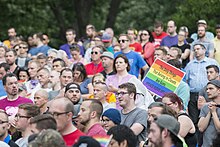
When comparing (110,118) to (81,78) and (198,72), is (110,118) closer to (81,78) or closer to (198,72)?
(81,78)

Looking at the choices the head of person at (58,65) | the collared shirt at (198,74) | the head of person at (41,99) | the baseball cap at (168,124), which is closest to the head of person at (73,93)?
the head of person at (41,99)

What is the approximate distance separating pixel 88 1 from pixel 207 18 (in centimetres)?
1004

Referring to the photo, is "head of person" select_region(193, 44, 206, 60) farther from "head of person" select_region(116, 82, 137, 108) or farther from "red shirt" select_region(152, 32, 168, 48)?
"head of person" select_region(116, 82, 137, 108)

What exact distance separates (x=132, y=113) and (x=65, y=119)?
1953 millimetres

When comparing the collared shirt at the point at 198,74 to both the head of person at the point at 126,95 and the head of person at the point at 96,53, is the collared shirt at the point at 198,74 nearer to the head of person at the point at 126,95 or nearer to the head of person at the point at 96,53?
the head of person at the point at 96,53

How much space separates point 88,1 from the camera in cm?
3186

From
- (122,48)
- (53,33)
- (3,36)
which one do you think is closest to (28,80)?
(122,48)

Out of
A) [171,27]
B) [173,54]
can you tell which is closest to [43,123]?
[173,54]

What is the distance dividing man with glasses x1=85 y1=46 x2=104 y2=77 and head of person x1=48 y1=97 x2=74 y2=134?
7114 millimetres

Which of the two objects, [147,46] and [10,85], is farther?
[147,46]

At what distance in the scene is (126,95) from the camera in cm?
1204

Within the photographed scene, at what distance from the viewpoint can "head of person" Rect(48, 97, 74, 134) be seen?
10125 millimetres

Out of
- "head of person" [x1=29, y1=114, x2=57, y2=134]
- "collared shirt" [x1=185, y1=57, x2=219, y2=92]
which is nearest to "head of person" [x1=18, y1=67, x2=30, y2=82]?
"collared shirt" [x1=185, y1=57, x2=219, y2=92]

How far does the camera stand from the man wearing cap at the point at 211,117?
1255 cm
